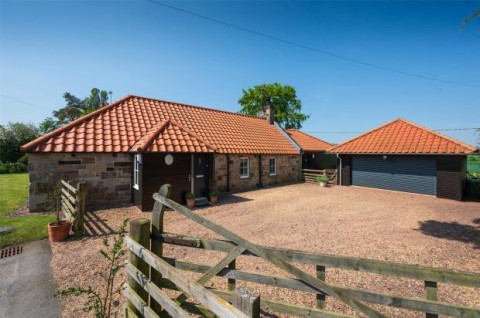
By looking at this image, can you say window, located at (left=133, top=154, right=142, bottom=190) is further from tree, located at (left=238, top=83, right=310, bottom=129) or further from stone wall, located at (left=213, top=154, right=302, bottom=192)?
tree, located at (left=238, top=83, right=310, bottom=129)

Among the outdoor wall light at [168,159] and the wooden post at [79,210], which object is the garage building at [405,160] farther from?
the wooden post at [79,210]

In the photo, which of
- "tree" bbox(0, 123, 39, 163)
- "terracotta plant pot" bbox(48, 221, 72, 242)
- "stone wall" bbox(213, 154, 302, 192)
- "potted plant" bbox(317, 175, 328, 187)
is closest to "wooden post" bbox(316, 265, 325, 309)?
"terracotta plant pot" bbox(48, 221, 72, 242)

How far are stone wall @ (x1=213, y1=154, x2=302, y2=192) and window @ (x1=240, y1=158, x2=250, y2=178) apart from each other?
0.21 meters

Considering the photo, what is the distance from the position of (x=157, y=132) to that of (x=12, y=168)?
1014 inches

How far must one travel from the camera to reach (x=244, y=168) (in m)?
16.2

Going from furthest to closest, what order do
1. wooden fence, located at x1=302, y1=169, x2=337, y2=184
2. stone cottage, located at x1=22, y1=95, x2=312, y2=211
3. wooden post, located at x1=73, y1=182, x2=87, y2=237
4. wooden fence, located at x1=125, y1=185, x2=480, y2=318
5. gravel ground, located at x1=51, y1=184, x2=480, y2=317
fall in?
wooden fence, located at x1=302, y1=169, x2=337, y2=184
stone cottage, located at x1=22, y1=95, x2=312, y2=211
wooden post, located at x1=73, y1=182, x2=87, y2=237
gravel ground, located at x1=51, y1=184, x2=480, y2=317
wooden fence, located at x1=125, y1=185, x2=480, y2=318

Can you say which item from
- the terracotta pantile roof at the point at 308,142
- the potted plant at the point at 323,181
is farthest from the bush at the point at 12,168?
the potted plant at the point at 323,181

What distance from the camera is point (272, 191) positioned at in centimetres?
1562

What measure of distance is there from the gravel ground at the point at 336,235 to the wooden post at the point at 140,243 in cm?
148

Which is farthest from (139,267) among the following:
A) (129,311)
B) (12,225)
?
(12,225)

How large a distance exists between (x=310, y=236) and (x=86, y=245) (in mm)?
6484

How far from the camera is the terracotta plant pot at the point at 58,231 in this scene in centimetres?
662

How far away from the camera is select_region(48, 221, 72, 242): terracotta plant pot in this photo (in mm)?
6617

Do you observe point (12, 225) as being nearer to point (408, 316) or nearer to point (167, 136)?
point (167, 136)
